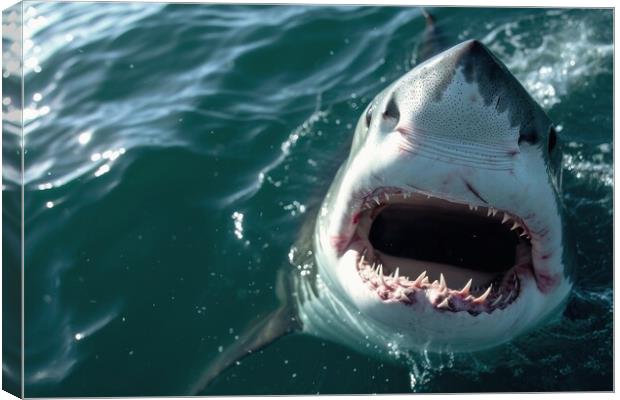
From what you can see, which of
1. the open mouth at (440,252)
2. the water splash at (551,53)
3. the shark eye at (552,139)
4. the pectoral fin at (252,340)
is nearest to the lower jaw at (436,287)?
the open mouth at (440,252)

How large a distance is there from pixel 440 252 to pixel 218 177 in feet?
4.99

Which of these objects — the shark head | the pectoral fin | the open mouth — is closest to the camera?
the shark head

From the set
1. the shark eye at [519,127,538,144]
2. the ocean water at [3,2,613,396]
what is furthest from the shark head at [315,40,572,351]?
the ocean water at [3,2,613,396]

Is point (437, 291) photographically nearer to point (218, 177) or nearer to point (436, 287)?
point (436, 287)

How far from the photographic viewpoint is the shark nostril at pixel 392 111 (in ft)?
5.48

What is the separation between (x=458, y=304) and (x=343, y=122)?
2.11 metres

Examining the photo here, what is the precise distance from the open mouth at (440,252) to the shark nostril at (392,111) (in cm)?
20

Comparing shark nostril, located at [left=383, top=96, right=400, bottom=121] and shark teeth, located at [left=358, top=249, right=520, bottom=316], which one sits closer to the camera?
shark nostril, located at [left=383, top=96, right=400, bottom=121]

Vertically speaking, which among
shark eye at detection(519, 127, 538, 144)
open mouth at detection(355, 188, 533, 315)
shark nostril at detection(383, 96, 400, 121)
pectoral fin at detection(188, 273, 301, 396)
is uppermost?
shark nostril at detection(383, 96, 400, 121)

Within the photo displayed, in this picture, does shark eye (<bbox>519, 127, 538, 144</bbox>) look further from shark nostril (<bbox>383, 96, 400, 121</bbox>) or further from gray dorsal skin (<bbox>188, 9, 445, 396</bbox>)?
gray dorsal skin (<bbox>188, 9, 445, 396</bbox>)

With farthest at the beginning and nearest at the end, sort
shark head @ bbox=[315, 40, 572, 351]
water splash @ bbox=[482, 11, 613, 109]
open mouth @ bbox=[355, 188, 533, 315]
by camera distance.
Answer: water splash @ bbox=[482, 11, 613, 109] → open mouth @ bbox=[355, 188, 533, 315] → shark head @ bbox=[315, 40, 572, 351]

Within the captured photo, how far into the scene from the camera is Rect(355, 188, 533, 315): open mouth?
1.86 meters

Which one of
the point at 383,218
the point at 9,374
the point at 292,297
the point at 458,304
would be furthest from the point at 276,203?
the point at 458,304

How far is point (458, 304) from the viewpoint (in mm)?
1852
